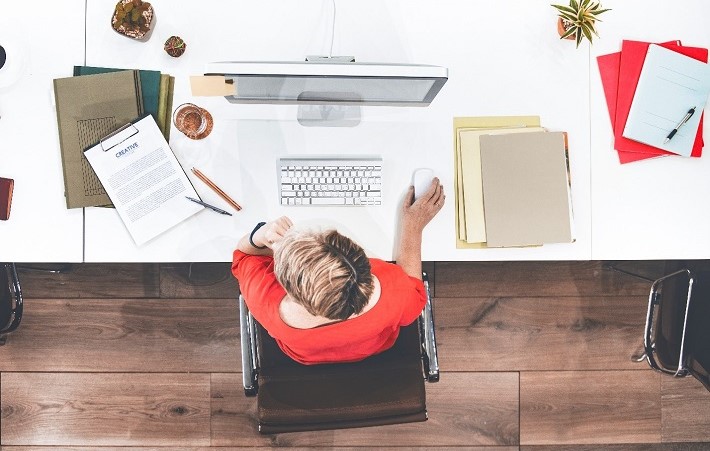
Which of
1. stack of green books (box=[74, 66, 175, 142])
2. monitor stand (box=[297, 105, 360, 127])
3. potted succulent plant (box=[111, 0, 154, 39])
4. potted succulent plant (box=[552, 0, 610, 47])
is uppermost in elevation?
potted succulent plant (box=[111, 0, 154, 39])

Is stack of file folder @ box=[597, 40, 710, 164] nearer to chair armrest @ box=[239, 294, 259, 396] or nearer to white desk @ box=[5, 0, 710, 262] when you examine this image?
white desk @ box=[5, 0, 710, 262]

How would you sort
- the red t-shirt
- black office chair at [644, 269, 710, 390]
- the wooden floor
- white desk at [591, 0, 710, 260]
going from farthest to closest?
the wooden floor → black office chair at [644, 269, 710, 390] → white desk at [591, 0, 710, 260] → the red t-shirt

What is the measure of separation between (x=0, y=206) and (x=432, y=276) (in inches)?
57.8

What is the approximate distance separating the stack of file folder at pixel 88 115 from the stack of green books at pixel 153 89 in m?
0.01

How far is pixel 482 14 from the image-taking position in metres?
1.58

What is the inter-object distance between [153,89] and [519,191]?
40.4 inches

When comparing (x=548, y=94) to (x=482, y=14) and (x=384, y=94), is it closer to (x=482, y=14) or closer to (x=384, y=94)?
(x=482, y=14)

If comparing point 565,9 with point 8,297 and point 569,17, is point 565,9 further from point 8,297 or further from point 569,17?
point 8,297

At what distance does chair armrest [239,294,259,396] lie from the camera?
1654 mm

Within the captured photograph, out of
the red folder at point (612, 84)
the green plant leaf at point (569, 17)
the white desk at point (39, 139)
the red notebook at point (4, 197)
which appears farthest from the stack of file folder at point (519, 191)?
the red notebook at point (4, 197)

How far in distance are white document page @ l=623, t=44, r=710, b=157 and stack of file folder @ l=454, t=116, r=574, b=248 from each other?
0.24 meters

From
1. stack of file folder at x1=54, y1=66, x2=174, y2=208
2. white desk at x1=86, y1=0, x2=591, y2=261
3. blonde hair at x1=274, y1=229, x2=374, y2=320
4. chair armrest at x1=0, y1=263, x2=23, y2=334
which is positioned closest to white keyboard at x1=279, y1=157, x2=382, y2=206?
white desk at x1=86, y1=0, x2=591, y2=261

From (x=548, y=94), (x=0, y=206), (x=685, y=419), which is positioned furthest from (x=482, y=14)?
(x=685, y=419)

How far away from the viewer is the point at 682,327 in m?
1.80
